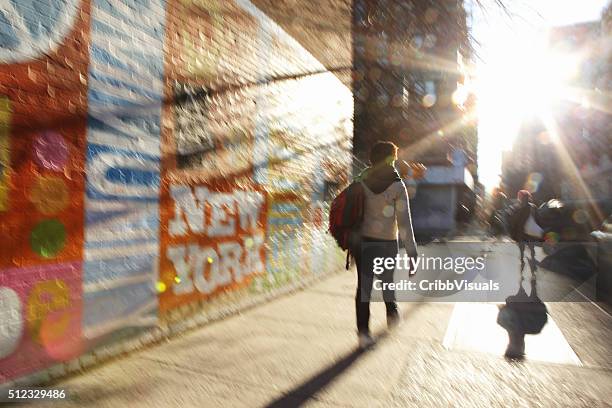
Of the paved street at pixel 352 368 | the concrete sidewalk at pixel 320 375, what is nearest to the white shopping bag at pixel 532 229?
the paved street at pixel 352 368

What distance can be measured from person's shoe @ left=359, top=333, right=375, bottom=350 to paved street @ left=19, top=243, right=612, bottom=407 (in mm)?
82

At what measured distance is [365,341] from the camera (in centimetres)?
402

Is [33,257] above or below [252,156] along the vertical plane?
below

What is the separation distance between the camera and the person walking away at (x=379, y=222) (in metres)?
3.97

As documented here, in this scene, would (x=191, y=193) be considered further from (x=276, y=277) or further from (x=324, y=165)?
(x=324, y=165)

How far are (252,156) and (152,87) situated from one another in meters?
1.93

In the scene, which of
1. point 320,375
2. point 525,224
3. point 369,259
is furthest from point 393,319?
point 525,224

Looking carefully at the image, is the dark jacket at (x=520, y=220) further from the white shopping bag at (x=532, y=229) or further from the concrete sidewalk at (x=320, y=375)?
the concrete sidewalk at (x=320, y=375)

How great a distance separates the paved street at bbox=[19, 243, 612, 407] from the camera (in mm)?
2873

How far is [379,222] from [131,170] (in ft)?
7.64

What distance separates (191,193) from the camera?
4449 millimetres

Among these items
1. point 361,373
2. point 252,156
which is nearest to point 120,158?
point 252,156

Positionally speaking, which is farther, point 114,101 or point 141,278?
point 141,278

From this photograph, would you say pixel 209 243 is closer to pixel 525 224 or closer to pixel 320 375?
pixel 320 375
